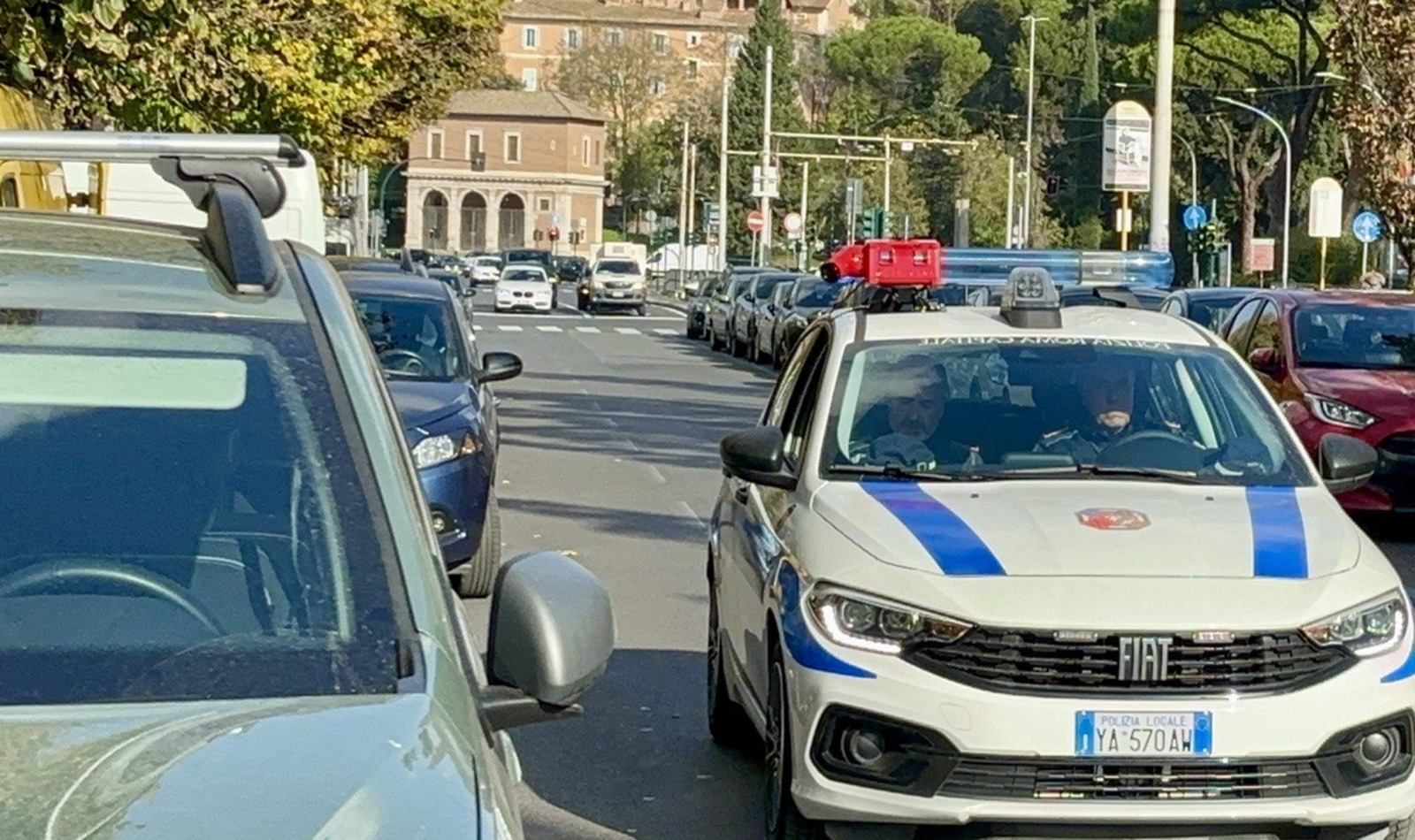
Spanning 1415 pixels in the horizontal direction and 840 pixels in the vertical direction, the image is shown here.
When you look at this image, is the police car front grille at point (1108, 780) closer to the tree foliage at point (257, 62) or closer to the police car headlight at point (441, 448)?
the police car headlight at point (441, 448)

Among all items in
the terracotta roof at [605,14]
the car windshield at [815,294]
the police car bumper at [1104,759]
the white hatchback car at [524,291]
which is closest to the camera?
the police car bumper at [1104,759]

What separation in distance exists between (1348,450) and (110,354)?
4.93 m

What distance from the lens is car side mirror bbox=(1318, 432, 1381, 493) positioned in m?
7.51

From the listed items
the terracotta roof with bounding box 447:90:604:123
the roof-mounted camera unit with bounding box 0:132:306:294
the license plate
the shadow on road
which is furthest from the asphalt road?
the terracotta roof with bounding box 447:90:604:123

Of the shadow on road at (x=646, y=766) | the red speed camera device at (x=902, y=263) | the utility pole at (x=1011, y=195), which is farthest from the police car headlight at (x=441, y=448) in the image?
the utility pole at (x=1011, y=195)

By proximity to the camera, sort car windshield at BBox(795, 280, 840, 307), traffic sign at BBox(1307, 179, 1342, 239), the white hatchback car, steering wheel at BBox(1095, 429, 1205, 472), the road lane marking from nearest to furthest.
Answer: steering wheel at BBox(1095, 429, 1205, 472), the road lane marking, car windshield at BBox(795, 280, 840, 307), traffic sign at BBox(1307, 179, 1342, 239), the white hatchback car

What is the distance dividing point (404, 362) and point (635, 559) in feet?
5.78

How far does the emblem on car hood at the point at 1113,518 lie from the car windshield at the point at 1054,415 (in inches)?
19.8

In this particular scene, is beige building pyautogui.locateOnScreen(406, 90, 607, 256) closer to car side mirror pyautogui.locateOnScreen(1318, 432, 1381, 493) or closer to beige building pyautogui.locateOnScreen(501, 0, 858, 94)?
beige building pyautogui.locateOnScreen(501, 0, 858, 94)

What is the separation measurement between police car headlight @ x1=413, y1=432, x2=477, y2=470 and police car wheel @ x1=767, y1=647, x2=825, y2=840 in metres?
5.47

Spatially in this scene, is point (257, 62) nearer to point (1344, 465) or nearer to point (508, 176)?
point (1344, 465)

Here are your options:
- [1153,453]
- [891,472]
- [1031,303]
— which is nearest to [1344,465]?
[1153,453]

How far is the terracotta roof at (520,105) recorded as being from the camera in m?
149

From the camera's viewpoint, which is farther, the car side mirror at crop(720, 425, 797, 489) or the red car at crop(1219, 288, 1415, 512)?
the red car at crop(1219, 288, 1415, 512)
